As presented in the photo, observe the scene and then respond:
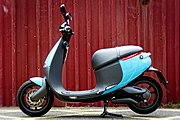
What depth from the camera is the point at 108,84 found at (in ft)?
19.3

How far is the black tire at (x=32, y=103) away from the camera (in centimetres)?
604

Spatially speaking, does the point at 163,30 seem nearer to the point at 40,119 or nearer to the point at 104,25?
the point at 104,25

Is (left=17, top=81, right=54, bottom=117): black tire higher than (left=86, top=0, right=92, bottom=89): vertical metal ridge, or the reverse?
(left=86, top=0, right=92, bottom=89): vertical metal ridge

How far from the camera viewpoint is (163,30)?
7703 mm

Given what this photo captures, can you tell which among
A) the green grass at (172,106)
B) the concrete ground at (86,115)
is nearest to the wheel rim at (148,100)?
the concrete ground at (86,115)

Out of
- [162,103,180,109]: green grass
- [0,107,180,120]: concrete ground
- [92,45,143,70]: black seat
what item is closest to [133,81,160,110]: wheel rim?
[0,107,180,120]: concrete ground

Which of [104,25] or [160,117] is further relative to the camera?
[104,25]

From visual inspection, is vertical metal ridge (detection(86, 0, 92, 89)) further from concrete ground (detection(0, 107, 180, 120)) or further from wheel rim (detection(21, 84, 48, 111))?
wheel rim (detection(21, 84, 48, 111))

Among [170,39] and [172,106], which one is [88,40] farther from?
[172,106]

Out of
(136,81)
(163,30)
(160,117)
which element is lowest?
(160,117)

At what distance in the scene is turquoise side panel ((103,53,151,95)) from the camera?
5828 mm

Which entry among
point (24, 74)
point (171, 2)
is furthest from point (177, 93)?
point (24, 74)

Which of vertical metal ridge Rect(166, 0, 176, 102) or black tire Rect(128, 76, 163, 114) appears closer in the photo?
black tire Rect(128, 76, 163, 114)

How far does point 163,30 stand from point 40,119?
115 inches
